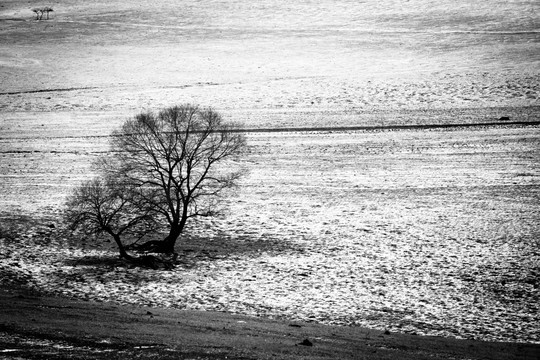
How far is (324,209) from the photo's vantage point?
2648 centimetres

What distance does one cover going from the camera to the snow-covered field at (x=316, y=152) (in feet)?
63.2

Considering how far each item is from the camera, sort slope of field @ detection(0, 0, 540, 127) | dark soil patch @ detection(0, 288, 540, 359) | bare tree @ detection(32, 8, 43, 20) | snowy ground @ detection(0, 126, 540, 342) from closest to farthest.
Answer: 1. dark soil patch @ detection(0, 288, 540, 359)
2. snowy ground @ detection(0, 126, 540, 342)
3. slope of field @ detection(0, 0, 540, 127)
4. bare tree @ detection(32, 8, 43, 20)

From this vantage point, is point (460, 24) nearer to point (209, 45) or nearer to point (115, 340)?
point (209, 45)

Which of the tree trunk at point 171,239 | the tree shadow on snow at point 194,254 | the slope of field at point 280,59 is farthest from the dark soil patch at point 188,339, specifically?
the slope of field at point 280,59

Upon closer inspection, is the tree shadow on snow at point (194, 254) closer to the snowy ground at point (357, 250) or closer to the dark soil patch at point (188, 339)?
the snowy ground at point (357, 250)

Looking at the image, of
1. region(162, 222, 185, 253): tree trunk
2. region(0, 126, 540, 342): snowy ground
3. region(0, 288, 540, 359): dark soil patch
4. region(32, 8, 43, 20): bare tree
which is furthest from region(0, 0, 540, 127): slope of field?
region(0, 288, 540, 359): dark soil patch

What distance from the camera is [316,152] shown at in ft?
112

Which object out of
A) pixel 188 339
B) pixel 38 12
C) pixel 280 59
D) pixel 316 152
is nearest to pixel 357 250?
pixel 188 339

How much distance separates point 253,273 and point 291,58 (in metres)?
36.3

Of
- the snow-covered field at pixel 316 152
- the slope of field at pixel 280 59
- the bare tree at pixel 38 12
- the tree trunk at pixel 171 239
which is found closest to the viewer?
the snow-covered field at pixel 316 152

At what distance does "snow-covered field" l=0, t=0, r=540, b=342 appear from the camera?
19266mm

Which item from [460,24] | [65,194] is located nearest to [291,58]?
[460,24]

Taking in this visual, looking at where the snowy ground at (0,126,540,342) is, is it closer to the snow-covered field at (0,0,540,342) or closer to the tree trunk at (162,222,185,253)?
the snow-covered field at (0,0,540,342)

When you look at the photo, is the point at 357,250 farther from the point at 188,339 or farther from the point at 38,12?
the point at 38,12
